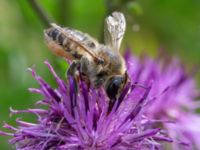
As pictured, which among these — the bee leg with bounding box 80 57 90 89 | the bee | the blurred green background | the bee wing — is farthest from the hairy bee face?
the blurred green background

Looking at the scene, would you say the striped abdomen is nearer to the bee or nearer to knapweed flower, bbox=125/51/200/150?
the bee

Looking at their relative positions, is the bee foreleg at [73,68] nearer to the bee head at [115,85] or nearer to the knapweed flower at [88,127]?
the knapweed flower at [88,127]

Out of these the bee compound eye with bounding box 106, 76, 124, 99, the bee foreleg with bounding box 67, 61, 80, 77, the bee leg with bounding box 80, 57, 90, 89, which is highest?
the bee foreleg with bounding box 67, 61, 80, 77

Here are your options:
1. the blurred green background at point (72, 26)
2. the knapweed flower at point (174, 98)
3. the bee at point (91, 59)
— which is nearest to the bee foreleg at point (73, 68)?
the bee at point (91, 59)

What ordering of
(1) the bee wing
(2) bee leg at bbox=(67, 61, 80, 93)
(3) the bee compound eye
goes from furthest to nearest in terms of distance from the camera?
(1) the bee wing → (2) bee leg at bbox=(67, 61, 80, 93) → (3) the bee compound eye

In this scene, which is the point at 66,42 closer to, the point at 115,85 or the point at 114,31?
the point at 115,85
